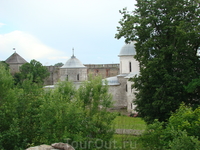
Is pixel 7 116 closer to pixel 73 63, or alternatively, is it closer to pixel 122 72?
pixel 73 63

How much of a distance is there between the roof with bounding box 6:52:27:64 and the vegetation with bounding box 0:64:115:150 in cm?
3685

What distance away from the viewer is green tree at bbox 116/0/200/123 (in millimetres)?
14023

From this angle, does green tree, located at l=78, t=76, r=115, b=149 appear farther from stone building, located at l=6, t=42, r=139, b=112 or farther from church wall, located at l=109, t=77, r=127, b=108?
church wall, located at l=109, t=77, r=127, b=108

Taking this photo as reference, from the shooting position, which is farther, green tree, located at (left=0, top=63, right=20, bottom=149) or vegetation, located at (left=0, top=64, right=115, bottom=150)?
green tree, located at (left=0, top=63, right=20, bottom=149)

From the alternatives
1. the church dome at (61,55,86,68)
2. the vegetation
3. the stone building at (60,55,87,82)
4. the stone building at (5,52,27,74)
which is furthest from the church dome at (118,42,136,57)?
the stone building at (5,52,27,74)

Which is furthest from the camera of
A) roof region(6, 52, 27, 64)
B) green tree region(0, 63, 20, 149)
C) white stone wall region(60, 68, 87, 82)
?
roof region(6, 52, 27, 64)

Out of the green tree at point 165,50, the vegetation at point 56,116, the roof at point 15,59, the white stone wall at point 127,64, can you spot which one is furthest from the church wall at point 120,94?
the roof at point 15,59

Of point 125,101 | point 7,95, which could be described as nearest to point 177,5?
point 7,95

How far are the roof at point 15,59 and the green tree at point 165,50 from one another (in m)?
37.7

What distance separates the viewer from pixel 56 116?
442 inches

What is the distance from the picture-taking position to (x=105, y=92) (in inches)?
511

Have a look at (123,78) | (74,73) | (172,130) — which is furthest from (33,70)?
(172,130)

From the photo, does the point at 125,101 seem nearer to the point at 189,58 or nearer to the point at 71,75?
the point at 71,75

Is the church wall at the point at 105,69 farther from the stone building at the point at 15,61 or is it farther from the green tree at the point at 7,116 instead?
the green tree at the point at 7,116
